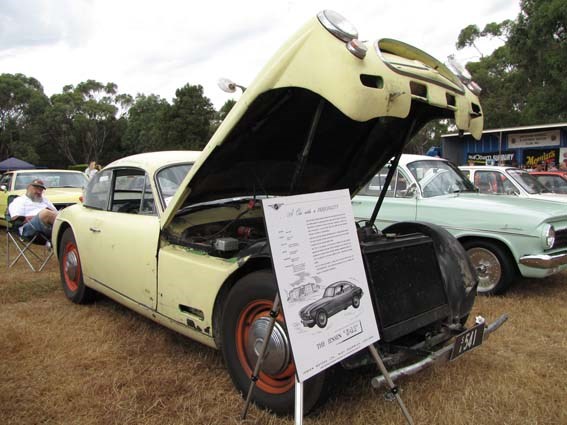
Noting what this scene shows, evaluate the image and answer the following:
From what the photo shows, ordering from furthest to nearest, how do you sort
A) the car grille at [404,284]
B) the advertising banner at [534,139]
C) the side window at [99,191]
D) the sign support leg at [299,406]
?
the advertising banner at [534,139], the side window at [99,191], the car grille at [404,284], the sign support leg at [299,406]

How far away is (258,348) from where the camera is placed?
2535 millimetres

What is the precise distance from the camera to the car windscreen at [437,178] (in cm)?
601

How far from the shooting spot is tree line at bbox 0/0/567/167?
18031 millimetres

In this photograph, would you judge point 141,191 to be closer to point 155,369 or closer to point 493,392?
point 155,369

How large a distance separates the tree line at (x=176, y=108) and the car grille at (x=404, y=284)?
58.4 feet

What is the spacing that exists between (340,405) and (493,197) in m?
4.15

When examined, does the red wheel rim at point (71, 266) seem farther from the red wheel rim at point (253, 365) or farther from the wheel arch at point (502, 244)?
the wheel arch at point (502, 244)

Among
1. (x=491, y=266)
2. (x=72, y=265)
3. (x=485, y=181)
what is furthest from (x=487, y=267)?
(x=72, y=265)

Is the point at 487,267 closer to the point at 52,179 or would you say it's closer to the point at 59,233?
the point at 59,233

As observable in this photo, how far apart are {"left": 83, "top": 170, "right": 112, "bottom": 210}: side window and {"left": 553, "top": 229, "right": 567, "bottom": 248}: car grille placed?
192 inches

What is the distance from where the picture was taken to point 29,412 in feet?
9.09

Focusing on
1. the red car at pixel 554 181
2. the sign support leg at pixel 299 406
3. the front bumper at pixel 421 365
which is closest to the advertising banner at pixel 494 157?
the red car at pixel 554 181

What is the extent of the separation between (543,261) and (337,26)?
396cm

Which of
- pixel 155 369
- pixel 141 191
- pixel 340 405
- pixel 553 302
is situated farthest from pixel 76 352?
pixel 553 302
